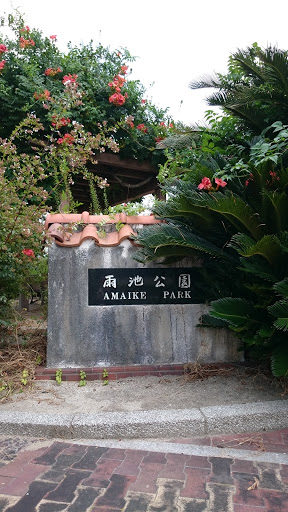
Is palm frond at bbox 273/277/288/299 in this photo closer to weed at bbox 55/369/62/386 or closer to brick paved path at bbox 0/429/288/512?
brick paved path at bbox 0/429/288/512

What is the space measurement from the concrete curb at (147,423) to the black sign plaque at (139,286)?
4.34 feet

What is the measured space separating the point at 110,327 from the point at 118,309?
206 mm

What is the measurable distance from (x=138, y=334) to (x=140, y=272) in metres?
0.66

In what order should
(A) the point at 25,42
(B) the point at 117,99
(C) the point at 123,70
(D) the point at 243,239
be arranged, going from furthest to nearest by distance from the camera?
(C) the point at 123,70, (B) the point at 117,99, (A) the point at 25,42, (D) the point at 243,239

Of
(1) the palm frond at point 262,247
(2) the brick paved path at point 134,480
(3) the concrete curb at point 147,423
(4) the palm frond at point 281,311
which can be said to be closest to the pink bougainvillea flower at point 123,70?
(1) the palm frond at point 262,247

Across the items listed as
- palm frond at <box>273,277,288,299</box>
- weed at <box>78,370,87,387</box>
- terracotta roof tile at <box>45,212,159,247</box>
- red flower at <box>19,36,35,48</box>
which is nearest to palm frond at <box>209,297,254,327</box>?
palm frond at <box>273,277,288,299</box>

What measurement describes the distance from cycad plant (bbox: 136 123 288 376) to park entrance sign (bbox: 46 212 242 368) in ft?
0.78

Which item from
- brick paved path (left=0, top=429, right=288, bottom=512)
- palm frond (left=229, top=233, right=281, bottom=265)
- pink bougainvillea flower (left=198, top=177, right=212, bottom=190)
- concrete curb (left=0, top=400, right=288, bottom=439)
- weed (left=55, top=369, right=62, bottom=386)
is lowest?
brick paved path (left=0, top=429, right=288, bottom=512)

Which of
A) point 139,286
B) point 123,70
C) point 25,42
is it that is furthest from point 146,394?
point 25,42

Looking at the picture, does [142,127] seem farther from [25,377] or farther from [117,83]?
[25,377]

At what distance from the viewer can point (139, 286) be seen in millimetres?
4312

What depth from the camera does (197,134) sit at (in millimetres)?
5070

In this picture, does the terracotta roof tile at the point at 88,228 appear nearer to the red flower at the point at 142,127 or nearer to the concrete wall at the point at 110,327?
the concrete wall at the point at 110,327

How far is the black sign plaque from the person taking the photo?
4.27 meters
